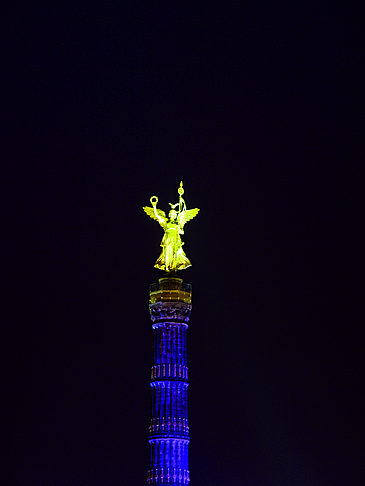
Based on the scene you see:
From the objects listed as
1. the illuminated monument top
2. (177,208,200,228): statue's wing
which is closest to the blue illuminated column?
the illuminated monument top

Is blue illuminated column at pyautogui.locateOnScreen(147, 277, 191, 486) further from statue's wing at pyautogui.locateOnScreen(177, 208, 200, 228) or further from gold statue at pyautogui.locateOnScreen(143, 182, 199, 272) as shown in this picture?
statue's wing at pyautogui.locateOnScreen(177, 208, 200, 228)

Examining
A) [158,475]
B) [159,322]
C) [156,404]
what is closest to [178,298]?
[159,322]

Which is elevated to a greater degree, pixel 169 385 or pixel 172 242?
pixel 172 242

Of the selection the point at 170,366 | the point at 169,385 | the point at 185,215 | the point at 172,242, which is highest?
the point at 185,215

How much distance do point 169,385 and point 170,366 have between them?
49.2 inches

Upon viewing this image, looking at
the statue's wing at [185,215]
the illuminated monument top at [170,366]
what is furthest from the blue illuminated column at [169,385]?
the statue's wing at [185,215]

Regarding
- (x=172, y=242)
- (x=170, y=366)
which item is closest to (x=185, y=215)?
(x=172, y=242)

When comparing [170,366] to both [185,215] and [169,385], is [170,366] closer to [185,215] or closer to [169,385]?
[169,385]

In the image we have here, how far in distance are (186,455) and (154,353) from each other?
678 cm

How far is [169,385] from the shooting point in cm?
6725

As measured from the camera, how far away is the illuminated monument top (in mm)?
65625

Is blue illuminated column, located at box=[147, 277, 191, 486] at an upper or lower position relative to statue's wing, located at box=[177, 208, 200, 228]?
lower

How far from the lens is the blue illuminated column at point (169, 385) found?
2581 inches

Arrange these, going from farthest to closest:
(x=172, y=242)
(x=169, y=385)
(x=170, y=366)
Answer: (x=172, y=242), (x=170, y=366), (x=169, y=385)
